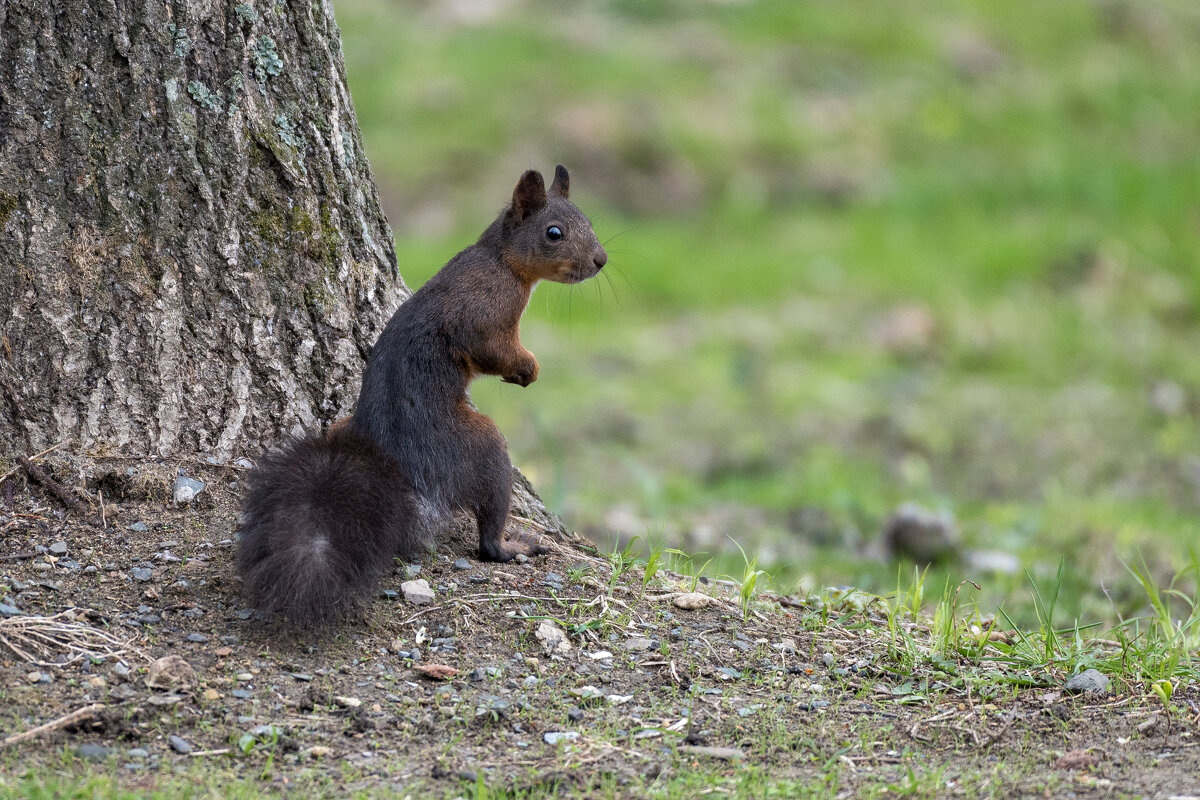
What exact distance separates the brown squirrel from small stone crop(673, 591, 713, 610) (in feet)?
1.31

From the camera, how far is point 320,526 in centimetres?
275

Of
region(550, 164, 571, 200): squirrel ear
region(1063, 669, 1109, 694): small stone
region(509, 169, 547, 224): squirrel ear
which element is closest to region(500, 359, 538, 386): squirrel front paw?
region(509, 169, 547, 224): squirrel ear

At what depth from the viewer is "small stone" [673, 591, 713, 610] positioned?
3191 millimetres

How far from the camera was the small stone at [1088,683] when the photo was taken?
286cm

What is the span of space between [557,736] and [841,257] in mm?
6614

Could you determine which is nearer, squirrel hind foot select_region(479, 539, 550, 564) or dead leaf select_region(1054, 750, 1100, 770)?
dead leaf select_region(1054, 750, 1100, 770)

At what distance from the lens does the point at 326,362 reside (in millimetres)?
3363

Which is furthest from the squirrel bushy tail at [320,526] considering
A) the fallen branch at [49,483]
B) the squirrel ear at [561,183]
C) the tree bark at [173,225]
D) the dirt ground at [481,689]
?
the squirrel ear at [561,183]

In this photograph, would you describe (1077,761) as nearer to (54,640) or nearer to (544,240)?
(544,240)

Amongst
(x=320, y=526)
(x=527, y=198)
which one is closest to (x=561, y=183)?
(x=527, y=198)

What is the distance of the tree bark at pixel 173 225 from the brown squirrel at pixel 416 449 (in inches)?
9.4

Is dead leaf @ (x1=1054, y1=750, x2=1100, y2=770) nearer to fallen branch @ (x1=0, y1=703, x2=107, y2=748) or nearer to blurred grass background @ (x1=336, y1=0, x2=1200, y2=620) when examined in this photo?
blurred grass background @ (x1=336, y1=0, x2=1200, y2=620)

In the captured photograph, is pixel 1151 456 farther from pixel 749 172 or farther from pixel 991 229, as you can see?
pixel 749 172

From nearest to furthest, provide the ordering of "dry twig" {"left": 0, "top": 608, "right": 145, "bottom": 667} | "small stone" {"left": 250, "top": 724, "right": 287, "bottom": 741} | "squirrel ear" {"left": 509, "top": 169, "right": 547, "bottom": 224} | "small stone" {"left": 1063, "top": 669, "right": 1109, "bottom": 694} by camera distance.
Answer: "small stone" {"left": 250, "top": 724, "right": 287, "bottom": 741}, "dry twig" {"left": 0, "top": 608, "right": 145, "bottom": 667}, "small stone" {"left": 1063, "top": 669, "right": 1109, "bottom": 694}, "squirrel ear" {"left": 509, "top": 169, "right": 547, "bottom": 224}
